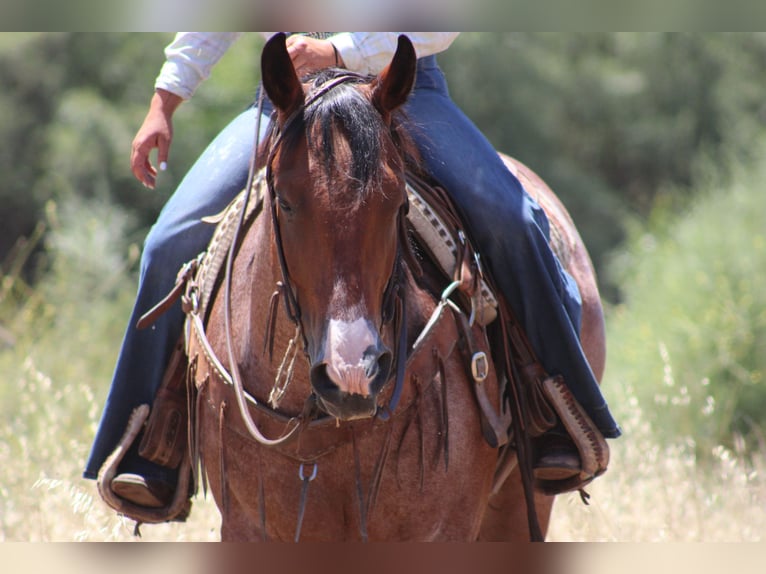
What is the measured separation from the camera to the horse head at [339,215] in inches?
106

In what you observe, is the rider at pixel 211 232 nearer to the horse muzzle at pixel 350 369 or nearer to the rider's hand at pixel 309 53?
the rider's hand at pixel 309 53

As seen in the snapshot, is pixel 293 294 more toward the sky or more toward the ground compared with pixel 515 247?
more toward the sky

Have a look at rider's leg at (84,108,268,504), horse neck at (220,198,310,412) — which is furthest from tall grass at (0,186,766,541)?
horse neck at (220,198,310,412)

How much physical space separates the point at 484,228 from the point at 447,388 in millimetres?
644

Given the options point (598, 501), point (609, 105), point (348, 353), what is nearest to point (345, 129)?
point (348, 353)

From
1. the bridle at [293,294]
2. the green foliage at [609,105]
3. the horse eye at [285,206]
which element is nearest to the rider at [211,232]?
the bridle at [293,294]

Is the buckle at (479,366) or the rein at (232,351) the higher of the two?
the rein at (232,351)

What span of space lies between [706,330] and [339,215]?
6456mm

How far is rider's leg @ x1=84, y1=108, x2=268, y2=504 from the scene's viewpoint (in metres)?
3.82

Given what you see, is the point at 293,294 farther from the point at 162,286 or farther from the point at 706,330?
the point at 706,330

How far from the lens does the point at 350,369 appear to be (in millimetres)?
2623

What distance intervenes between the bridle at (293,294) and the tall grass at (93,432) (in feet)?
4.61

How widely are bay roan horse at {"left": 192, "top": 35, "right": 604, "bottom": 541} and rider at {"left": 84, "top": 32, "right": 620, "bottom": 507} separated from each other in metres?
0.39

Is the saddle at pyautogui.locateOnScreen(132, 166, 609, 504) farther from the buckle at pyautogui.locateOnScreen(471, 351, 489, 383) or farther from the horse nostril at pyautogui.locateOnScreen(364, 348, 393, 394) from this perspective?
the horse nostril at pyautogui.locateOnScreen(364, 348, 393, 394)
